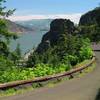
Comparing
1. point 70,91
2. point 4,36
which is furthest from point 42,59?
point 70,91

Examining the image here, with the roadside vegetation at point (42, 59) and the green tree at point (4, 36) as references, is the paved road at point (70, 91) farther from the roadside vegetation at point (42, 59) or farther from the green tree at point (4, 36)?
the green tree at point (4, 36)

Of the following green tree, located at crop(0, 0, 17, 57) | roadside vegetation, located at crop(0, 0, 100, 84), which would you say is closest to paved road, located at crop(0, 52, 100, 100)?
roadside vegetation, located at crop(0, 0, 100, 84)

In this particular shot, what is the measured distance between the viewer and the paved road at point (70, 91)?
44.7ft

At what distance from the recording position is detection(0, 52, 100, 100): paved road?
1361cm

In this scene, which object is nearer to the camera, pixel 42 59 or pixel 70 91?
pixel 70 91

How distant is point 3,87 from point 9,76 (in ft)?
4.89

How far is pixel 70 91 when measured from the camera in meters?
15.0

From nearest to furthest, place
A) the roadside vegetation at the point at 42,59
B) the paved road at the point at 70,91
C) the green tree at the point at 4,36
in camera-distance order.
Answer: the paved road at the point at 70,91 → the roadside vegetation at the point at 42,59 → the green tree at the point at 4,36

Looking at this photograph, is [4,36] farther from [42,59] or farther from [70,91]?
[70,91]

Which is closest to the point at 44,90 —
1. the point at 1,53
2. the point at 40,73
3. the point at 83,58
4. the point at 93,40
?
the point at 40,73

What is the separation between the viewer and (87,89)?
607 inches

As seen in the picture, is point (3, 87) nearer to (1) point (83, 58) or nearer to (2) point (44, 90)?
(2) point (44, 90)

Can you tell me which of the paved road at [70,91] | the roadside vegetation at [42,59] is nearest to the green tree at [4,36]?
the roadside vegetation at [42,59]

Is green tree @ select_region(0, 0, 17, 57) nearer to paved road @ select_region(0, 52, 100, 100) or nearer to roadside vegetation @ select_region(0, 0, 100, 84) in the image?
roadside vegetation @ select_region(0, 0, 100, 84)
